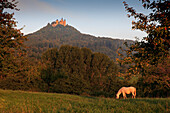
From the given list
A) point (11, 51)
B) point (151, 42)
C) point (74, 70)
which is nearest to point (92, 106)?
point (151, 42)

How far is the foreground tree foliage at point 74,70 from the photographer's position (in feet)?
147

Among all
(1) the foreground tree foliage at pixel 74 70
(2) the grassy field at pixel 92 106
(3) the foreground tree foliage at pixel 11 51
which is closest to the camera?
(2) the grassy field at pixel 92 106

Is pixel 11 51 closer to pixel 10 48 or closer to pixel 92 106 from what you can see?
pixel 10 48

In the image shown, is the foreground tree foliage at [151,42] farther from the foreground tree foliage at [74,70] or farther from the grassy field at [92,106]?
the foreground tree foliage at [74,70]

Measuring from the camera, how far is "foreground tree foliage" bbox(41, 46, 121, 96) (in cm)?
4478

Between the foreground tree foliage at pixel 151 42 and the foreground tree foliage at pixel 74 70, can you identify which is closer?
the foreground tree foliage at pixel 151 42

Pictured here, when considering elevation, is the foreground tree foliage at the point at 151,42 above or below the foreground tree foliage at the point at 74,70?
above

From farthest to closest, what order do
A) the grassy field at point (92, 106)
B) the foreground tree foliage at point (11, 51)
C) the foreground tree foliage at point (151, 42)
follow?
the foreground tree foliage at point (11, 51), the grassy field at point (92, 106), the foreground tree foliage at point (151, 42)

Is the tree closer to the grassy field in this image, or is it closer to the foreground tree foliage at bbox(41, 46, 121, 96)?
the grassy field

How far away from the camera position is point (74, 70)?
58.2 meters

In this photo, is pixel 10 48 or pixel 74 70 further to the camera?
pixel 74 70

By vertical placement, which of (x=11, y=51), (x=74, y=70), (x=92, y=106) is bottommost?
(x=74, y=70)

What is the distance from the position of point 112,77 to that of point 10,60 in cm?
3047

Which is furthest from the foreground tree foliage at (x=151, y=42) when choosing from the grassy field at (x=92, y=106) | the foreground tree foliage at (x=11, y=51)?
the foreground tree foliage at (x=11, y=51)
